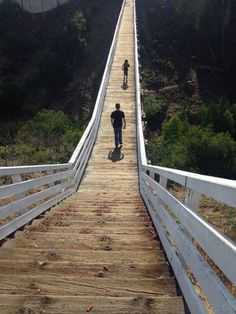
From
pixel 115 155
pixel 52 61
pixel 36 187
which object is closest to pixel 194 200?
pixel 36 187

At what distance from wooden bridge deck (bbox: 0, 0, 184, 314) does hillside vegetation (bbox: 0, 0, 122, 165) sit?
2006 cm

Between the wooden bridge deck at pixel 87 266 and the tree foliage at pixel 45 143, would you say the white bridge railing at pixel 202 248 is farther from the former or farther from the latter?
the tree foliage at pixel 45 143

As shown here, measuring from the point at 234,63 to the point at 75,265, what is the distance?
39.6 meters

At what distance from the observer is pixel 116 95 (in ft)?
85.5

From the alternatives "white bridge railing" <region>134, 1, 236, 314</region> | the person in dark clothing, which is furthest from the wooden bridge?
the person in dark clothing

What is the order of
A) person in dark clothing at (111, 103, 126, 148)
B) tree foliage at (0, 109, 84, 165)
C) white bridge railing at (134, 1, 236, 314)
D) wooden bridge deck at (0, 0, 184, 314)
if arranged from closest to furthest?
white bridge railing at (134, 1, 236, 314)
wooden bridge deck at (0, 0, 184, 314)
person in dark clothing at (111, 103, 126, 148)
tree foliage at (0, 109, 84, 165)

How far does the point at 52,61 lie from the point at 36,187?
111ft

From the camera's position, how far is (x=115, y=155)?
57.7ft

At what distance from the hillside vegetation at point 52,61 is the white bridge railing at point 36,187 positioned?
1280 centimetres

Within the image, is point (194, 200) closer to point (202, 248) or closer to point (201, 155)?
point (202, 248)

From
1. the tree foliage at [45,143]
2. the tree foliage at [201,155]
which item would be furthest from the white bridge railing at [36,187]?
the tree foliage at [201,155]

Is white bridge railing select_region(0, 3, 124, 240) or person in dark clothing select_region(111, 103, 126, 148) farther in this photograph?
person in dark clothing select_region(111, 103, 126, 148)

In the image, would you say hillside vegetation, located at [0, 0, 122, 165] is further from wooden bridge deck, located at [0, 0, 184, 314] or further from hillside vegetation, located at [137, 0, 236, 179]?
wooden bridge deck, located at [0, 0, 184, 314]

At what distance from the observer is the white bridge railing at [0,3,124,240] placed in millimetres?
5871
